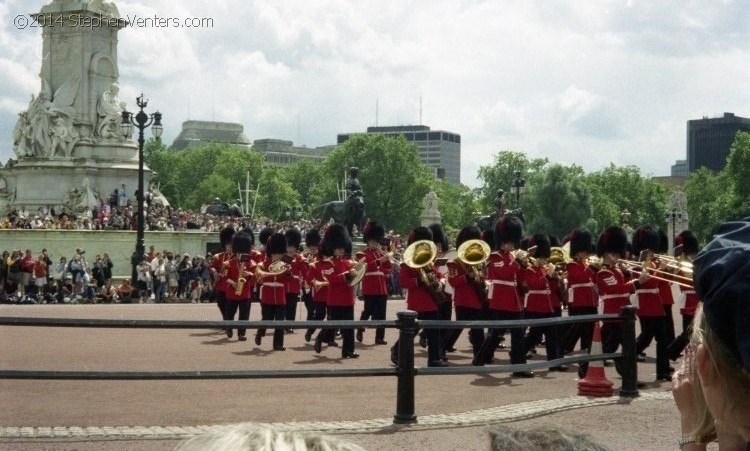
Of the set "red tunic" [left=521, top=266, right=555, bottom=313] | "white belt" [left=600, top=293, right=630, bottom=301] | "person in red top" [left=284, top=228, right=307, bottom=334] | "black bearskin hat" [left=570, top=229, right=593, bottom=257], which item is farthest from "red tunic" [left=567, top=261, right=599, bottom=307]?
"person in red top" [left=284, top=228, right=307, bottom=334]

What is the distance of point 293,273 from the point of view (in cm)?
1648

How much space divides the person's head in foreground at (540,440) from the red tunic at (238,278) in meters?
14.1

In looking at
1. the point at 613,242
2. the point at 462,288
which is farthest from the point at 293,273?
the point at 613,242

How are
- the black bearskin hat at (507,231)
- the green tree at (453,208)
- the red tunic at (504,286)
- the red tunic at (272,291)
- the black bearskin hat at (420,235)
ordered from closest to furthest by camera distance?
the red tunic at (504,286) → the black bearskin hat at (507,231) → the black bearskin hat at (420,235) → the red tunic at (272,291) → the green tree at (453,208)

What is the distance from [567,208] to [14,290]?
56.5 m

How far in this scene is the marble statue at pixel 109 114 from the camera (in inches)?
1558

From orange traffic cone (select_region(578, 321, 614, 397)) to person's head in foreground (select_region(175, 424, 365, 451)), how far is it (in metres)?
8.11

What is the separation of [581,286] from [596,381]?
3.50 meters

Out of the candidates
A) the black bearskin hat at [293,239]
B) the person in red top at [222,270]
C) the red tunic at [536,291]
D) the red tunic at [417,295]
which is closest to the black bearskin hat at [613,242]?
the red tunic at [536,291]

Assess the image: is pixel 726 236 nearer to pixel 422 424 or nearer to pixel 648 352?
pixel 422 424

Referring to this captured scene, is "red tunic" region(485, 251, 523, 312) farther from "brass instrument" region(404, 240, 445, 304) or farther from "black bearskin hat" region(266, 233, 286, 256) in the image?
"black bearskin hat" region(266, 233, 286, 256)

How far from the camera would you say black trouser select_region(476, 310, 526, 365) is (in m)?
11.2

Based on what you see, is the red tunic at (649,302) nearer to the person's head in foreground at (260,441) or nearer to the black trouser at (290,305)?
the black trouser at (290,305)

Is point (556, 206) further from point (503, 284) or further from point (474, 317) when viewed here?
point (503, 284)
